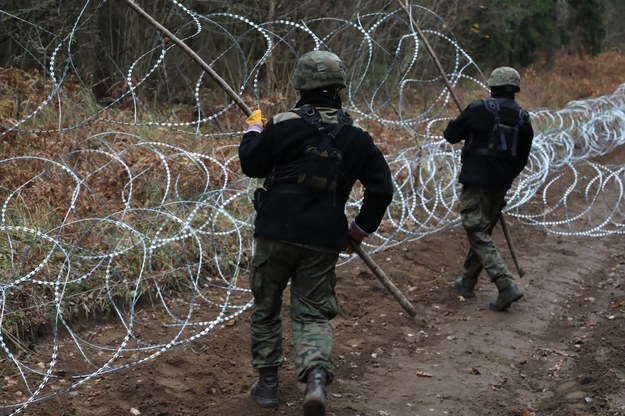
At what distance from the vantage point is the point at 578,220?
11.7 metres

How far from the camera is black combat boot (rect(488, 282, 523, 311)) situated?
7.45m

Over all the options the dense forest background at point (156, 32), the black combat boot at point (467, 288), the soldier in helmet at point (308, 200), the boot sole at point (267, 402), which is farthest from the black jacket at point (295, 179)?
the black combat boot at point (467, 288)

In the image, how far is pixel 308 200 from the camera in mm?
4926

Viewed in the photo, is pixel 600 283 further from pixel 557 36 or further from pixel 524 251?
pixel 557 36

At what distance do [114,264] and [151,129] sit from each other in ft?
11.4

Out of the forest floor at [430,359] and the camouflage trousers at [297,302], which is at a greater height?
the camouflage trousers at [297,302]

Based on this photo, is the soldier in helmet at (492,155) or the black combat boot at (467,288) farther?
the black combat boot at (467,288)

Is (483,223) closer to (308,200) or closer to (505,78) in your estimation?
(505,78)

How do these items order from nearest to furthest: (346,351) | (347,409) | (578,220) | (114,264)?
(347,409) → (346,351) → (114,264) → (578,220)

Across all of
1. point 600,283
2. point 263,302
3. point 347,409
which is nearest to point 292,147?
point 263,302

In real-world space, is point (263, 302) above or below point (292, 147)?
below

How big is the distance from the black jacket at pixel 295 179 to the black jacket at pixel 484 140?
2554mm

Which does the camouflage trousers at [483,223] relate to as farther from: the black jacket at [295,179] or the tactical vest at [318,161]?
the tactical vest at [318,161]

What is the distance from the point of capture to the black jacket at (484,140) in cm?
737
